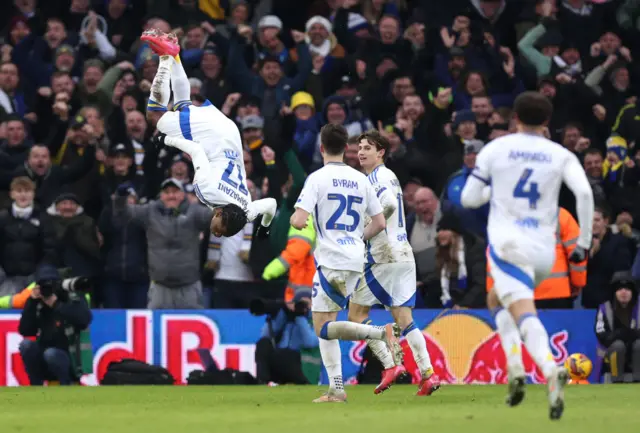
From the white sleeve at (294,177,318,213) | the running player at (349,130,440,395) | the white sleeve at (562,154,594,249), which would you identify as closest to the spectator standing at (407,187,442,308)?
the running player at (349,130,440,395)

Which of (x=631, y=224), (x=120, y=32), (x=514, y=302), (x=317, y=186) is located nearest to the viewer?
(x=514, y=302)

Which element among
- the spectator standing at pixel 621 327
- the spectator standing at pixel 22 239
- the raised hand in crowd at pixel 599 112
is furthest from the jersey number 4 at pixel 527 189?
the raised hand in crowd at pixel 599 112

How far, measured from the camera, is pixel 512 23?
22.9 metres

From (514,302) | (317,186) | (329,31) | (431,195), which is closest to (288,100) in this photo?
(329,31)

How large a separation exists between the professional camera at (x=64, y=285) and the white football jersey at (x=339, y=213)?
479 centimetres

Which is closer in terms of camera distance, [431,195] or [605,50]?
[431,195]

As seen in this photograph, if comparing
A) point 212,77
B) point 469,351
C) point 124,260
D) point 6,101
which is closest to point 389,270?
point 469,351

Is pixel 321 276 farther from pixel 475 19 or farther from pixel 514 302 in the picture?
pixel 475 19

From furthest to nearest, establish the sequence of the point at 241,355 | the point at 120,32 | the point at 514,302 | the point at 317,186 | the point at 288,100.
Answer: the point at 120,32 < the point at 288,100 < the point at 241,355 < the point at 317,186 < the point at 514,302

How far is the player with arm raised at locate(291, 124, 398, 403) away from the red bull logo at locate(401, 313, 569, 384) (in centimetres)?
490

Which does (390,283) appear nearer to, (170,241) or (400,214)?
(400,214)

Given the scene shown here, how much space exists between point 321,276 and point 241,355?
5182 millimetres

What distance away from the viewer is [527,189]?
10.5m

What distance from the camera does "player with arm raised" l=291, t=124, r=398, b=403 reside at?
42.1ft
